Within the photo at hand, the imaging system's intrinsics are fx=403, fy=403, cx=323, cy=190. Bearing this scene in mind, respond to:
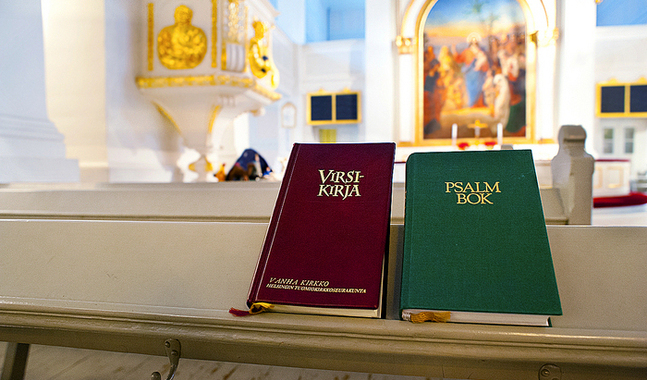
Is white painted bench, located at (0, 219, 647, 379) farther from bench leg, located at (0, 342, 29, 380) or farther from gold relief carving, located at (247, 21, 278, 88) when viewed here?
gold relief carving, located at (247, 21, 278, 88)

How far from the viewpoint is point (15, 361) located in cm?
84

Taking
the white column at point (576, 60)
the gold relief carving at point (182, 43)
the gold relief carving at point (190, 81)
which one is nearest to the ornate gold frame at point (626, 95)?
the white column at point (576, 60)

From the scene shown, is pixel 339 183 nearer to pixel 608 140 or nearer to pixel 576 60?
pixel 576 60

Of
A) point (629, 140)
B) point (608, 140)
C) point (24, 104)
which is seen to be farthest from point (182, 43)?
point (629, 140)

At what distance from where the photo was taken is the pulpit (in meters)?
3.00

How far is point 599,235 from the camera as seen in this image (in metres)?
0.78

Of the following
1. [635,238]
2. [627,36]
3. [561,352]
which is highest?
[627,36]

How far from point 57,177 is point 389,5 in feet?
21.9

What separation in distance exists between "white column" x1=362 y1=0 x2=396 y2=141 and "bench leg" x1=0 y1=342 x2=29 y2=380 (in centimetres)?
696

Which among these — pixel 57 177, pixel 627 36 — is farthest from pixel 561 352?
pixel 627 36

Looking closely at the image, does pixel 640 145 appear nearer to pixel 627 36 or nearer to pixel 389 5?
pixel 627 36

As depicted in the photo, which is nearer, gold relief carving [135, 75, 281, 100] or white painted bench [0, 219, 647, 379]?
white painted bench [0, 219, 647, 379]

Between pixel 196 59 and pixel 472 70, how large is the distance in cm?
580

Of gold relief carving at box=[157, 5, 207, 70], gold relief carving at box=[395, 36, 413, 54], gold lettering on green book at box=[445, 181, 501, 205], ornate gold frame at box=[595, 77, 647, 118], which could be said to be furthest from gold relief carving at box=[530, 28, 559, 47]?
gold lettering on green book at box=[445, 181, 501, 205]
